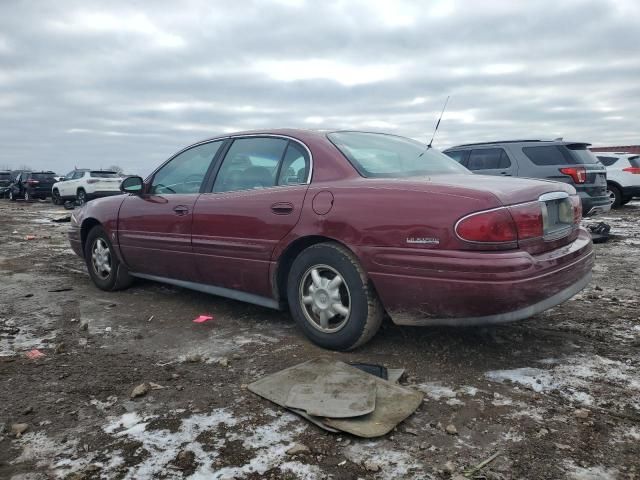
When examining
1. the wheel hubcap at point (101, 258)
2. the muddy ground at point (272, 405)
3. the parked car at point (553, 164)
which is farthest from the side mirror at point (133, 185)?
the parked car at point (553, 164)

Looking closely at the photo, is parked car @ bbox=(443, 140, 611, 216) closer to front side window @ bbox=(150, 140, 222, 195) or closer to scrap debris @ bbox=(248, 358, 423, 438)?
front side window @ bbox=(150, 140, 222, 195)

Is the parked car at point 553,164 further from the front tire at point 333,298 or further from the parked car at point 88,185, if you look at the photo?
the parked car at point 88,185

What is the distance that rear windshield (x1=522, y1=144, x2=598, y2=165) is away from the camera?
8570mm

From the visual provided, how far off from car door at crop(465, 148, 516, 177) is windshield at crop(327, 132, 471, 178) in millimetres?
5272

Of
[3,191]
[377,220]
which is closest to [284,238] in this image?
[377,220]

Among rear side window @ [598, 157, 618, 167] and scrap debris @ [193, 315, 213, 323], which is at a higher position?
rear side window @ [598, 157, 618, 167]

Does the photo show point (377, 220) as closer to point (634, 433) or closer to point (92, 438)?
point (634, 433)

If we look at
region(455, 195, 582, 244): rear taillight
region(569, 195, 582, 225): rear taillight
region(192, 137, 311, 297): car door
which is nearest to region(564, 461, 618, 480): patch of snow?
region(455, 195, 582, 244): rear taillight

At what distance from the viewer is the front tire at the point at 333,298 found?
317 centimetres

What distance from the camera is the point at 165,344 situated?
144 inches

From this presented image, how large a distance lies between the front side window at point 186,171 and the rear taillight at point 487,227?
2376 millimetres

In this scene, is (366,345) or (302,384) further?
(366,345)

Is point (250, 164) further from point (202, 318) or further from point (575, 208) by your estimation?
point (575, 208)

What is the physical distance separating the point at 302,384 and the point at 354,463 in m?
0.73
